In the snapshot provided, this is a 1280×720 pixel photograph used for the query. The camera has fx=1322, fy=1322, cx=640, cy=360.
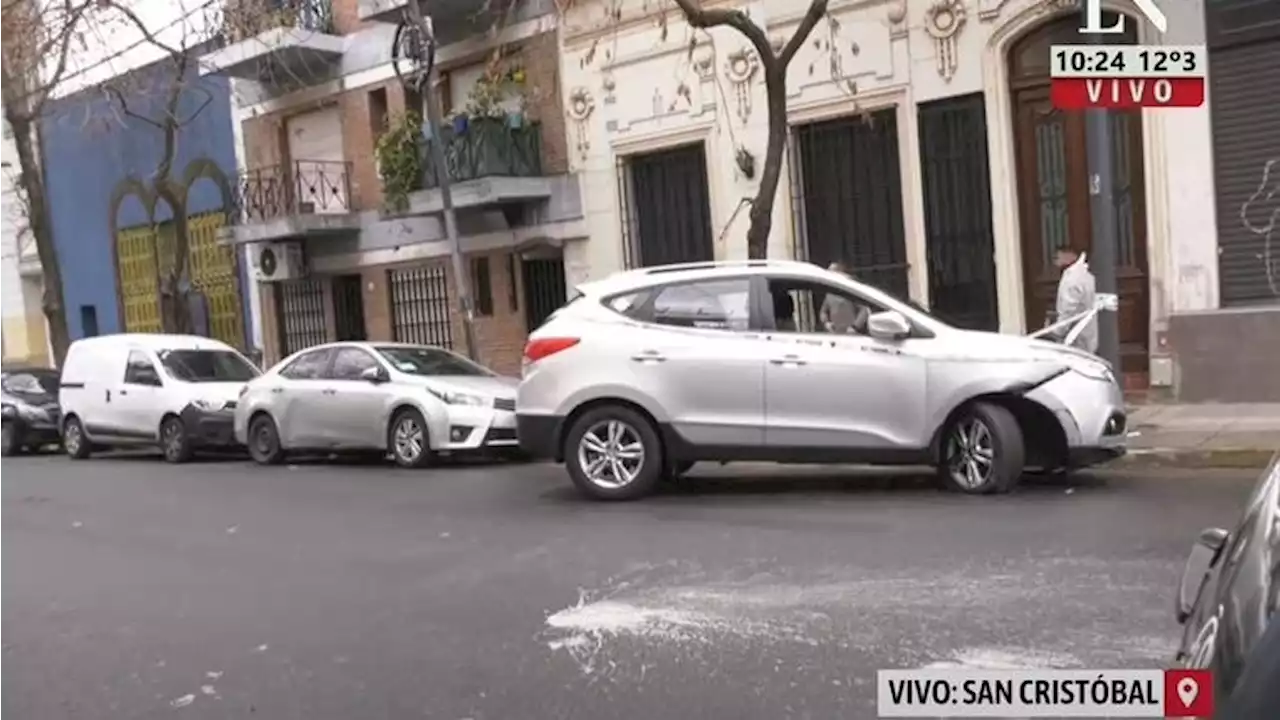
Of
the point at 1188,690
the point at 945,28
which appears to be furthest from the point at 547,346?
the point at 1188,690

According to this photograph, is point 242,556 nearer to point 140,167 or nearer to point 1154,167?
point 1154,167

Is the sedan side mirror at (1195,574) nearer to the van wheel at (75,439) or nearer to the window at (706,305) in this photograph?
the window at (706,305)

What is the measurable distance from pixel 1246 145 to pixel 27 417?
18434 millimetres

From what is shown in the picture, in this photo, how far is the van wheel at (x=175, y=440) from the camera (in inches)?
706

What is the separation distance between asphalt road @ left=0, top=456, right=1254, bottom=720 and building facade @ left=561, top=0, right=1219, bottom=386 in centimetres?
470

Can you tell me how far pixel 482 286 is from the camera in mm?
20719

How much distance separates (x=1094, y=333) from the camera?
494 inches

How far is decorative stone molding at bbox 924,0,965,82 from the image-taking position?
14.8 m

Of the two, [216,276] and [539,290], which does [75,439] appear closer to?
[216,276]

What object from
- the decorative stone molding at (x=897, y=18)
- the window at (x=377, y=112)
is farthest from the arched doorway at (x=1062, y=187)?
the window at (x=377, y=112)

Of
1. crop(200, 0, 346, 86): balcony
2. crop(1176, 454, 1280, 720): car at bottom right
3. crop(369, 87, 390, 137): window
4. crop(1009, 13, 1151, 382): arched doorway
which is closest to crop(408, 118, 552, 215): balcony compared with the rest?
crop(369, 87, 390, 137): window

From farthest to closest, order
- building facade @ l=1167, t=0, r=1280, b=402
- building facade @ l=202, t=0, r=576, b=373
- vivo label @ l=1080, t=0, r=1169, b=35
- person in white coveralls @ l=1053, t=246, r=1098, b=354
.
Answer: building facade @ l=202, t=0, r=576, b=373 → building facade @ l=1167, t=0, r=1280, b=402 → person in white coveralls @ l=1053, t=246, r=1098, b=354 → vivo label @ l=1080, t=0, r=1169, b=35

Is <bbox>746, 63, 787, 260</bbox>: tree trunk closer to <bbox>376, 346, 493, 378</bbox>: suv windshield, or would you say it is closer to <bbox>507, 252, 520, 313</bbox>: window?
<bbox>376, 346, 493, 378</bbox>: suv windshield

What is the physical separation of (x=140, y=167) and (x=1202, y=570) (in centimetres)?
2744
